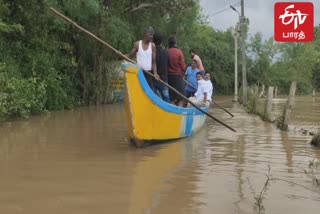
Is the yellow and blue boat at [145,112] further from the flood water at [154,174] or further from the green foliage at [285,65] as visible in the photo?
the green foliage at [285,65]

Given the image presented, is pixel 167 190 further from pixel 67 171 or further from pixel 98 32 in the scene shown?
pixel 98 32

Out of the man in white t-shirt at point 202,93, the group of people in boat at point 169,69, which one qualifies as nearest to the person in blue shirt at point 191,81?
the group of people in boat at point 169,69

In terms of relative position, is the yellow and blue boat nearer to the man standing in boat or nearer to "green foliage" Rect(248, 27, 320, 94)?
the man standing in boat

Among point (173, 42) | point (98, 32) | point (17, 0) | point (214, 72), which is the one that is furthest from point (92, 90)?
point (214, 72)

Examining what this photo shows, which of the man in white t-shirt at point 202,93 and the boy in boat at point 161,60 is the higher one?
the boy in boat at point 161,60

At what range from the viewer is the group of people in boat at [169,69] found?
28.9ft

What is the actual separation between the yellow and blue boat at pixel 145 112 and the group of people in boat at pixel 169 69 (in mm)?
498

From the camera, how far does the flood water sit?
16.0 feet

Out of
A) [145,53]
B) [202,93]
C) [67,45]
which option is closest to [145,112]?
[145,53]

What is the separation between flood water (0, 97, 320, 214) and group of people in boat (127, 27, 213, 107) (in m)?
1.04

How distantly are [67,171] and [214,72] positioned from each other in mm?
38646

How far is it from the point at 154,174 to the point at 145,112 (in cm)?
213

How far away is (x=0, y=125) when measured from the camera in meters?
12.1

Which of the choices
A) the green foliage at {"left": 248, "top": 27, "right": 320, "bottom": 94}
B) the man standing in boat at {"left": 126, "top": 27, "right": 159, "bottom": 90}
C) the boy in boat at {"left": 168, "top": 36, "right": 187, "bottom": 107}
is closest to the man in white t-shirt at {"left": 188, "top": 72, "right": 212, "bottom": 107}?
the boy in boat at {"left": 168, "top": 36, "right": 187, "bottom": 107}
